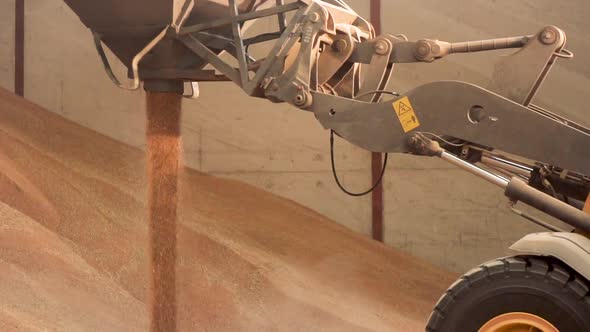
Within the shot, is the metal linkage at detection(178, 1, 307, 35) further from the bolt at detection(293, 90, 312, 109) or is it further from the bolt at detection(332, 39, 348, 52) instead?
the bolt at detection(293, 90, 312, 109)

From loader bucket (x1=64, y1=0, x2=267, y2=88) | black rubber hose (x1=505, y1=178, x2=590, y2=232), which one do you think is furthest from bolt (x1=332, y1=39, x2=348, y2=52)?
black rubber hose (x1=505, y1=178, x2=590, y2=232)

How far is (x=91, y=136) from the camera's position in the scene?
6020 mm

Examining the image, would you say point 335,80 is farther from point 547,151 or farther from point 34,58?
point 34,58

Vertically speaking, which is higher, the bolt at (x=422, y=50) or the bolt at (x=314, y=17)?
the bolt at (x=314, y=17)

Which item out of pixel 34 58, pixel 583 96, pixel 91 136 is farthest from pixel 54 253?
pixel 583 96

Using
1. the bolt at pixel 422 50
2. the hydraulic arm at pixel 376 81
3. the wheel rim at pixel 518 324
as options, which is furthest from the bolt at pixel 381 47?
the wheel rim at pixel 518 324

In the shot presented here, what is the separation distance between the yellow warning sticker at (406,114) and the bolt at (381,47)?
0.32 m

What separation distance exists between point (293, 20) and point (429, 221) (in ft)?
11.2

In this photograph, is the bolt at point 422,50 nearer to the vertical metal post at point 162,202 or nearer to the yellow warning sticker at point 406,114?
the yellow warning sticker at point 406,114

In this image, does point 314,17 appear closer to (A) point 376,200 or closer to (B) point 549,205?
(B) point 549,205

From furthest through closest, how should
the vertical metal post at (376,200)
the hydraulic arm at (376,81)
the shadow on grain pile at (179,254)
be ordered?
the vertical metal post at (376,200) → the shadow on grain pile at (179,254) → the hydraulic arm at (376,81)

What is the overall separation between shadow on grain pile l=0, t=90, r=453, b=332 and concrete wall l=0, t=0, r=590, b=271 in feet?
1.01

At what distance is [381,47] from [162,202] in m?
1.27

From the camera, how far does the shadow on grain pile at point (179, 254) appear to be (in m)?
3.55
